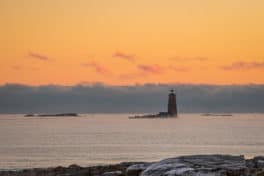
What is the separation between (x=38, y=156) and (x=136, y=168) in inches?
2084

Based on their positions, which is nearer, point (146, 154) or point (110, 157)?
point (110, 157)

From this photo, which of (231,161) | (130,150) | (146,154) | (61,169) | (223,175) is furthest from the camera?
(130,150)

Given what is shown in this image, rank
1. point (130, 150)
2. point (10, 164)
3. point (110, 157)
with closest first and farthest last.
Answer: point (10, 164) → point (110, 157) → point (130, 150)

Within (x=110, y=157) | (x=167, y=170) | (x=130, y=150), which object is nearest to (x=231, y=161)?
(x=167, y=170)

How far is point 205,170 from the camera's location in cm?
2148

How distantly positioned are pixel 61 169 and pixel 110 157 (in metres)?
37.3

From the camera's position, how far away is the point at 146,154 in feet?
265

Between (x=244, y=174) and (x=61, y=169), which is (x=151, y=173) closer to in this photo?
(x=244, y=174)

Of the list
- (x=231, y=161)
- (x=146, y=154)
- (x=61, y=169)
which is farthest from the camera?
(x=146, y=154)

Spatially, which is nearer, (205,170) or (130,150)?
(205,170)

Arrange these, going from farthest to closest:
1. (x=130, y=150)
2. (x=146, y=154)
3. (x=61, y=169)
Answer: (x=130, y=150)
(x=146, y=154)
(x=61, y=169)

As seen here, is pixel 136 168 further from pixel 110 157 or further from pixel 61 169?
pixel 110 157

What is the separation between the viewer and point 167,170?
21719 mm

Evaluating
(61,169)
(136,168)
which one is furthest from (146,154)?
(136,168)
